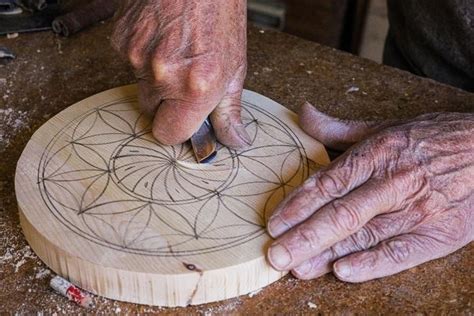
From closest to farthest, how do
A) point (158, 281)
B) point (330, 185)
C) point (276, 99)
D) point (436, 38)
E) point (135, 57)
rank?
point (158, 281) < point (330, 185) < point (135, 57) < point (276, 99) < point (436, 38)

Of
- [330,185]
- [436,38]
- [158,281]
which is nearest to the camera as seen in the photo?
[158,281]

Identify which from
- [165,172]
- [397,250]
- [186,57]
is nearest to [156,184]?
[165,172]

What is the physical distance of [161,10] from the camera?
51.1 inches

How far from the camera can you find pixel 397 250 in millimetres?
1219

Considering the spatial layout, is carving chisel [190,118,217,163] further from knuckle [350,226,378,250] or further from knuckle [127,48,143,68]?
knuckle [350,226,378,250]

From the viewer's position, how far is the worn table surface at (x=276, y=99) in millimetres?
1187

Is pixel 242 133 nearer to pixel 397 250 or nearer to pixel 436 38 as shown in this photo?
pixel 397 250

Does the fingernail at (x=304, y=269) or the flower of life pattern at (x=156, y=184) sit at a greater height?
the flower of life pattern at (x=156, y=184)

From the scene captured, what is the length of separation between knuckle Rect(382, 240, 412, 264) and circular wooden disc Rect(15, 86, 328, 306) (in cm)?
21

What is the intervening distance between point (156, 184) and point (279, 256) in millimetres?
308

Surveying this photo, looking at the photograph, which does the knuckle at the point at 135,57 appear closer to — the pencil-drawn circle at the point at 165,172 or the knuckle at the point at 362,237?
the pencil-drawn circle at the point at 165,172

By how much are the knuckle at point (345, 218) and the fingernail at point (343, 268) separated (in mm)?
74

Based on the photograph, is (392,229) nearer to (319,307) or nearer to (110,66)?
(319,307)

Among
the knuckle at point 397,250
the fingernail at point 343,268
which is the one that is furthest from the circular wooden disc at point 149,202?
the knuckle at point 397,250
